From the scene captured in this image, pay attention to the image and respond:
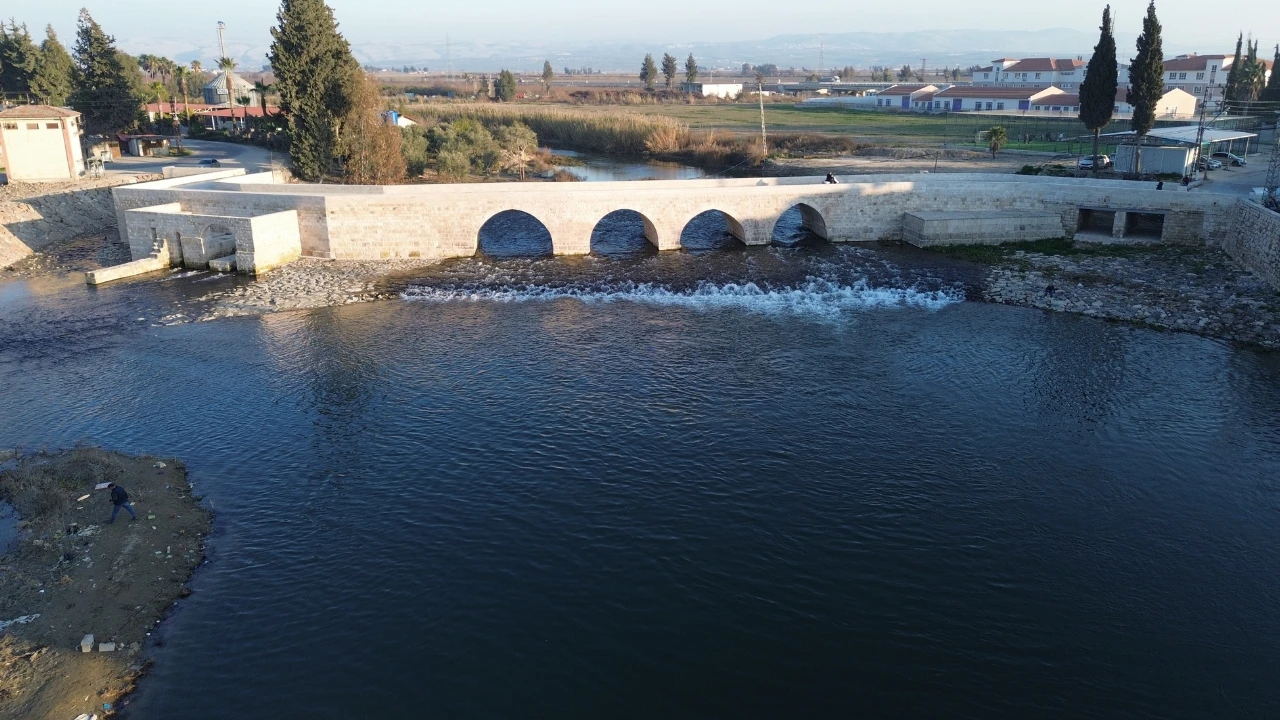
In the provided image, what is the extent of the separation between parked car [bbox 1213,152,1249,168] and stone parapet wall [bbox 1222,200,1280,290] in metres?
15.0

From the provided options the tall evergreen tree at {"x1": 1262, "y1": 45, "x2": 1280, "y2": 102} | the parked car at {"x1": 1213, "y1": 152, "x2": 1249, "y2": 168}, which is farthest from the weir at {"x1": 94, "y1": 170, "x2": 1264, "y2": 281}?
the tall evergreen tree at {"x1": 1262, "y1": 45, "x2": 1280, "y2": 102}

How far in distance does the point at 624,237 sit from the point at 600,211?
4.80m

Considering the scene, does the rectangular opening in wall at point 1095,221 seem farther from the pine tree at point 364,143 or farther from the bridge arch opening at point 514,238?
the pine tree at point 364,143

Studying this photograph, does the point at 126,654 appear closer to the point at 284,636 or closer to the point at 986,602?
the point at 284,636

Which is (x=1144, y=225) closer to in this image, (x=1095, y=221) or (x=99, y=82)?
(x=1095, y=221)

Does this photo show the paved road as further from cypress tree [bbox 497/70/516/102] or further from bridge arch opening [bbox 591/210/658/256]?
cypress tree [bbox 497/70/516/102]

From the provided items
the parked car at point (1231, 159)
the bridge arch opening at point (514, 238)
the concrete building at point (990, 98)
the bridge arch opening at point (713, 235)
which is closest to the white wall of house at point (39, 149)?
the bridge arch opening at point (514, 238)

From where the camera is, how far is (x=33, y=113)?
150 feet

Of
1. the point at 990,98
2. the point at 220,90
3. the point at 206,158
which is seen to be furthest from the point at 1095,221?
the point at 220,90

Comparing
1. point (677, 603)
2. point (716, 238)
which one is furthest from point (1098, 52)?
point (677, 603)

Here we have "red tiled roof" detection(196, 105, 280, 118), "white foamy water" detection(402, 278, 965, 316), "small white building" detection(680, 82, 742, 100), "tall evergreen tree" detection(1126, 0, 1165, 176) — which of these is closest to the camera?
"white foamy water" detection(402, 278, 965, 316)

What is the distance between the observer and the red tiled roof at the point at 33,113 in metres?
45.0

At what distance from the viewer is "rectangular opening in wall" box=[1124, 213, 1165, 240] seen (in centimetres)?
3870

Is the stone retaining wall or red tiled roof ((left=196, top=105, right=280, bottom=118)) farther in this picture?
red tiled roof ((left=196, top=105, right=280, bottom=118))
